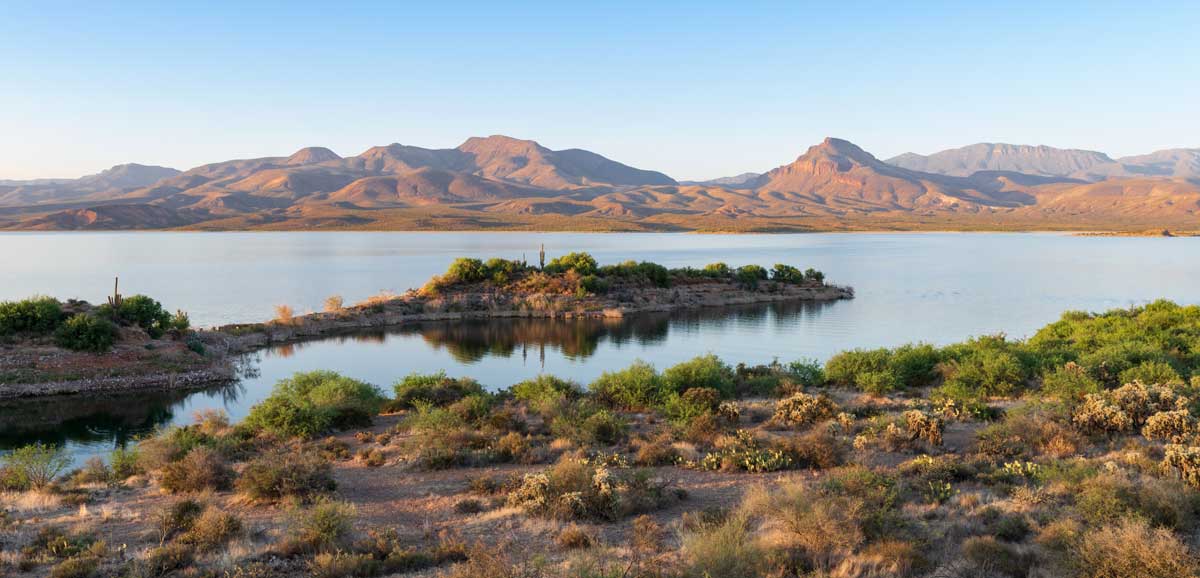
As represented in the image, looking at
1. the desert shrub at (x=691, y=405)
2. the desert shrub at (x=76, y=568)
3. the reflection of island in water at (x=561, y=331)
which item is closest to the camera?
the desert shrub at (x=76, y=568)

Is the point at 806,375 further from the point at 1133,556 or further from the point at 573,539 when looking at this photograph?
the point at 1133,556

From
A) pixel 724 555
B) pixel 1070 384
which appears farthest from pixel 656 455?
pixel 1070 384

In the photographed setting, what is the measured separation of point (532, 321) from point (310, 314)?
14228mm

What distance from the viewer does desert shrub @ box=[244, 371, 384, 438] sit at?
57.6 feet

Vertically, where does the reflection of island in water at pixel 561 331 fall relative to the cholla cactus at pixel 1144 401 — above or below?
below

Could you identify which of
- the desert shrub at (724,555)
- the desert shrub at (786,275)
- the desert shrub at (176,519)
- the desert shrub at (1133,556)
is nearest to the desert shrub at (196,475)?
the desert shrub at (176,519)

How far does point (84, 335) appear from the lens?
29047 millimetres

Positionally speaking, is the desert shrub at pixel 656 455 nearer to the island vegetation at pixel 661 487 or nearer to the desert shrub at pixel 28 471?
the island vegetation at pixel 661 487

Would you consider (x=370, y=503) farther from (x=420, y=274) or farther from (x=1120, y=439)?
(x=420, y=274)

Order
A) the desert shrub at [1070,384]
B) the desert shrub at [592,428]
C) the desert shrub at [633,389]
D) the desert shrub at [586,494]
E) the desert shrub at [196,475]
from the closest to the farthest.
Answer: the desert shrub at [586,494], the desert shrub at [196,475], the desert shrub at [592,428], the desert shrub at [1070,384], the desert shrub at [633,389]

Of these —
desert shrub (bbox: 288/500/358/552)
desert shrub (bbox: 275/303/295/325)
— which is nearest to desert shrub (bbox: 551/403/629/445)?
desert shrub (bbox: 288/500/358/552)

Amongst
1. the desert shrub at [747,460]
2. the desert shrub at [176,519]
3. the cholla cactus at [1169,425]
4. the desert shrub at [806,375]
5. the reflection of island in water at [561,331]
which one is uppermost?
the cholla cactus at [1169,425]

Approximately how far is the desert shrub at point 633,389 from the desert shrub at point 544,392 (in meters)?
0.83

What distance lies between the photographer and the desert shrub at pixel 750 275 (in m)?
61.8
